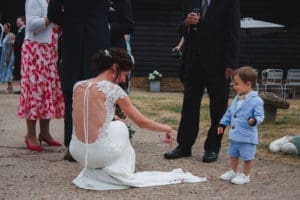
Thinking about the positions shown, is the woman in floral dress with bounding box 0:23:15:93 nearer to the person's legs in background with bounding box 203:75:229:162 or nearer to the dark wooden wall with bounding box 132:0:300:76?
the dark wooden wall with bounding box 132:0:300:76

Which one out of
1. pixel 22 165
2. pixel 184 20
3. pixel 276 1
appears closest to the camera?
pixel 22 165

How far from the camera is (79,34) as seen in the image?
19.2 feet

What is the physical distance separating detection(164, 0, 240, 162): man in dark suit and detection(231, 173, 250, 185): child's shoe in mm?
925

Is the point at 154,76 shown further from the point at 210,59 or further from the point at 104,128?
the point at 104,128

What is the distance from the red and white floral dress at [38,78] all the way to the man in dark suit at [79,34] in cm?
67

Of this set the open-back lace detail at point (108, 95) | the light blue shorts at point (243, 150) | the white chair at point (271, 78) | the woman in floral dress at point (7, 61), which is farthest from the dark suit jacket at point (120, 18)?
the white chair at point (271, 78)

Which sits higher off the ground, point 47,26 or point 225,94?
point 47,26

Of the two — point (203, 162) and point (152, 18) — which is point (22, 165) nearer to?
point (203, 162)

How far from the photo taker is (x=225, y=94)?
6.25m

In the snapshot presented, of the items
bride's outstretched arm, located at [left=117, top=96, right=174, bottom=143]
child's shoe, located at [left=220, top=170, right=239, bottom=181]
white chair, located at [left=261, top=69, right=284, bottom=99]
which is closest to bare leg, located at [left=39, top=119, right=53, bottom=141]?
bride's outstretched arm, located at [left=117, top=96, right=174, bottom=143]

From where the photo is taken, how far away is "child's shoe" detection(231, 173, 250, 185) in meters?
5.19

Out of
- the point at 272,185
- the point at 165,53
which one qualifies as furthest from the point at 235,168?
the point at 165,53

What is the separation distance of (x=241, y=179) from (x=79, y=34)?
203cm

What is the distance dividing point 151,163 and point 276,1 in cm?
1629
